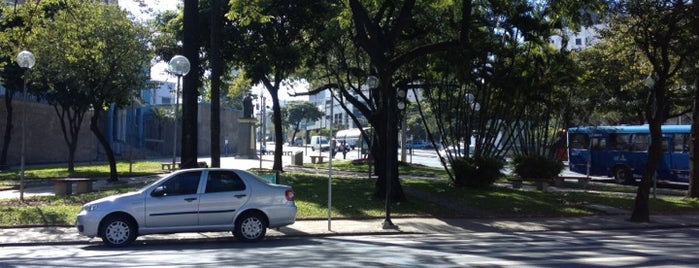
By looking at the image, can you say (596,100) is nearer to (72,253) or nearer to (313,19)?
(313,19)

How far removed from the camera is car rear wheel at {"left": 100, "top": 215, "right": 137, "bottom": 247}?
12141 millimetres

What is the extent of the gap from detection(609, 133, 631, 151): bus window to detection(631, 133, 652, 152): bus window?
0.39 metres

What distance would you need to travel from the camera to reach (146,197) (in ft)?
40.5

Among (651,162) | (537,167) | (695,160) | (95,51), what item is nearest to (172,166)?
(95,51)

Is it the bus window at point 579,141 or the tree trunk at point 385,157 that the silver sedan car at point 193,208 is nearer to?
the tree trunk at point 385,157

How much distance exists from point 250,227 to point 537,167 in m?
20.7

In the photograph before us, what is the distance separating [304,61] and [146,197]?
57.6 ft

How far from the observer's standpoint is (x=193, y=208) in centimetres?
1260

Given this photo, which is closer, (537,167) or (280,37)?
(280,37)

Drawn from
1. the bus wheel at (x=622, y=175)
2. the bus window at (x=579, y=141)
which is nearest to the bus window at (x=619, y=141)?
the bus wheel at (x=622, y=175)

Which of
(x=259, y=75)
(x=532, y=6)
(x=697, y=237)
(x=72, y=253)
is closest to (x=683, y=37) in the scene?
(x=532, y=6)

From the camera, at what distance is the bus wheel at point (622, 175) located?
33625 mm

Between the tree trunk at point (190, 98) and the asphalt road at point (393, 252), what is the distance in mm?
4478

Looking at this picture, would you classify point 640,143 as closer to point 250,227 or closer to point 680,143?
point 680,143
